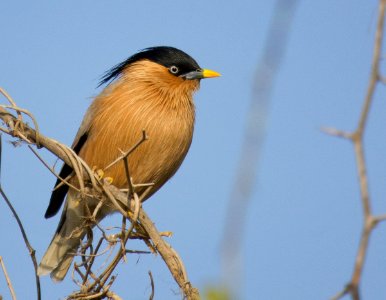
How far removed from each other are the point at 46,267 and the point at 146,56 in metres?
2.06

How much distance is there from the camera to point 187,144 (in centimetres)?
516

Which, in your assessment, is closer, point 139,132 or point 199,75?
point 139,132

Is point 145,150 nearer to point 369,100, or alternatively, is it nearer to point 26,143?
point 26,143

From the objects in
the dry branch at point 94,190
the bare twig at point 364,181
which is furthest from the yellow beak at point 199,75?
the bare twig at point 364,181

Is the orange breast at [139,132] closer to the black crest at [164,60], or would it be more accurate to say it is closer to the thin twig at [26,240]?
the black crest at [164,60]

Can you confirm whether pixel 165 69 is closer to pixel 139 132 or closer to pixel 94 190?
pixel 139 132

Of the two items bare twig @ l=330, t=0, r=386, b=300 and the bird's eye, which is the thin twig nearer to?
bare twig @ l=330, t=0, r=386, b=300

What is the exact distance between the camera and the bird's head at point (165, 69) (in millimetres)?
5438

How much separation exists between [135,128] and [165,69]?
0.97 m

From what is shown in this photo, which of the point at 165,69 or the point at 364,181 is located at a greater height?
the point at 364,181

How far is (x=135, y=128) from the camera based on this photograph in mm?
4770

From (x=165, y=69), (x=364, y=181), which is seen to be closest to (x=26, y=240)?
(x=364, y=181)

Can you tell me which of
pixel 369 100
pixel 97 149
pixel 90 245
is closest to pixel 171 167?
pixel 97 149

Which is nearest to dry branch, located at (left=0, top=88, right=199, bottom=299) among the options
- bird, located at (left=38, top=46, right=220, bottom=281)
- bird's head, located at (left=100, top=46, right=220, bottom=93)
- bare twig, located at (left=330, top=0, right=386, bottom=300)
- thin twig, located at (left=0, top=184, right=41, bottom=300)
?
thin twig, located at (left=0, top=184, right=41, bottom=300)
